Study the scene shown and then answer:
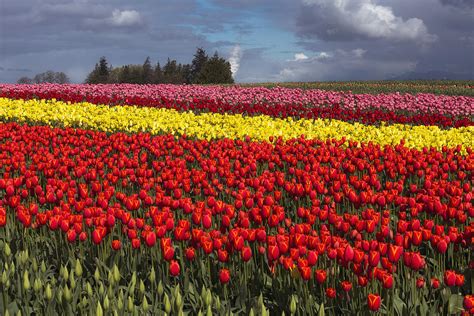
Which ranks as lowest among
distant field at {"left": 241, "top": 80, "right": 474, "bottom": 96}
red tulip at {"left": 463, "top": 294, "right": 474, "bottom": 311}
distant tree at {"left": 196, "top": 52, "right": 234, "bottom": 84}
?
red tulip at {"left": 463, "top": 294, "right": 474, "bottom": 311}

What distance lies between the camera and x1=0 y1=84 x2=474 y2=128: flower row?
59.3 feet

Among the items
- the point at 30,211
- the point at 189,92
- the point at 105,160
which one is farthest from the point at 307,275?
the point at 189,92

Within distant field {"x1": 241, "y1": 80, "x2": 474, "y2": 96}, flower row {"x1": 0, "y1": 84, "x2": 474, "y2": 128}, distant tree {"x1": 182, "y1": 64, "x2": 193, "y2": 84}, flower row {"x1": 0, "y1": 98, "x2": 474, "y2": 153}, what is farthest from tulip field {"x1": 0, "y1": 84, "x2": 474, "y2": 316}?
distant tree {"x1": 182, "y1": 64, "x2": 193, "y2": 84}

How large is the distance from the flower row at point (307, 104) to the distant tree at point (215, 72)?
31.9 meters

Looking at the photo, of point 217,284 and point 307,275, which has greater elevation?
point 307,275

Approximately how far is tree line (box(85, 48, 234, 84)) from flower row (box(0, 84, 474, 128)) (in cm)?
3251

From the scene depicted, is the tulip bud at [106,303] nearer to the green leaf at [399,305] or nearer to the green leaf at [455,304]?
the green leaf at [399,305]

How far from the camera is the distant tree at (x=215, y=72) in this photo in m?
60.0

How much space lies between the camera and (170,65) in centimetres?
9294

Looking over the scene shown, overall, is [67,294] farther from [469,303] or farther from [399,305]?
Result: [469,303]

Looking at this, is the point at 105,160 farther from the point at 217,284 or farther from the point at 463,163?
the point at 463,163

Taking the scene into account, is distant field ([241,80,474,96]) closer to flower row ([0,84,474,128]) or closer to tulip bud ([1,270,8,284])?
flower row ([0,84,474,128])

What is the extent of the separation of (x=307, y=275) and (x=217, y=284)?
1056mm

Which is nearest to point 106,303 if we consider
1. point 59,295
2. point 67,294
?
point 67,294
